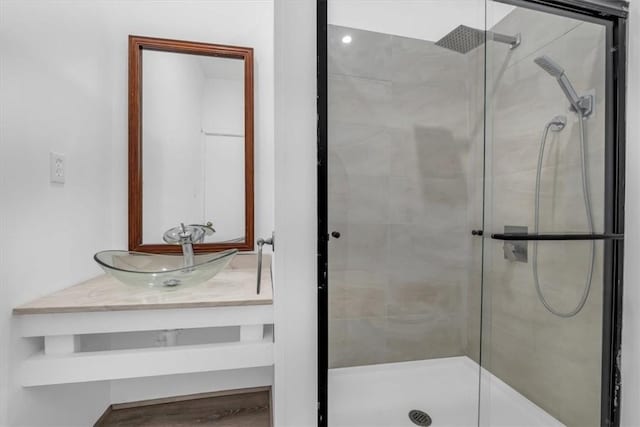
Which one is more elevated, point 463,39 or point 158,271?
point 463,39

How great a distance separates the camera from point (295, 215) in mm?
913

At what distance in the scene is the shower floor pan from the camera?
1086 millimetres

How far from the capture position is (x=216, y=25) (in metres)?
1.54

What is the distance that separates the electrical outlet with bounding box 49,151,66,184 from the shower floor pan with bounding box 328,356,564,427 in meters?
1.27

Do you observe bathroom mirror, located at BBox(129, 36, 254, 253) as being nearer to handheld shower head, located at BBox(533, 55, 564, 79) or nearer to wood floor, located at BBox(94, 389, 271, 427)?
wood floor, located at BBox(94, 389, 271, 427)

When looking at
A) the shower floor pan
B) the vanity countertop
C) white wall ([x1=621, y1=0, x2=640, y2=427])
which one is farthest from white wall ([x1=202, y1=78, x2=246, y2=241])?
white wall ([x1=621, y1=0, x2=640, y2=427])

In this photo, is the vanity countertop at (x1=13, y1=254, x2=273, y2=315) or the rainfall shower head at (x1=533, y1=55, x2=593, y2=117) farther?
the rainfall shower head at (x1=533, y1=55, x2=593, y2=117)

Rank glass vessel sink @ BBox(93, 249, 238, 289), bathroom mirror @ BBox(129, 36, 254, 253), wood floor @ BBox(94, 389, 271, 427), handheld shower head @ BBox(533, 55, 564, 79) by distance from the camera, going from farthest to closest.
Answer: bathroom mirror @ BBox(129, 36, 254, 253) → wood floor @ BBox(94, 389, 271, 427) → handheld shower head @ BBox(533, 55, 564, 79) → glass vessel sink @ BBox(93, 249, 238, 289)

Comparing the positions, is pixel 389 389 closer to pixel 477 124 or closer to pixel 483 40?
pixel 477 124

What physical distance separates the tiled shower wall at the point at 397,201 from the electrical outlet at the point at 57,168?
989 millimetres

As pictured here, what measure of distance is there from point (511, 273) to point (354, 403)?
0.72 m

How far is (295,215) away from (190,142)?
0.91 meters

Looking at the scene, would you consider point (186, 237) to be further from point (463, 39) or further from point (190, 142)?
point (463, 39)

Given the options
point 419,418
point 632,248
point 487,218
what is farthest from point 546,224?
point 419,418
